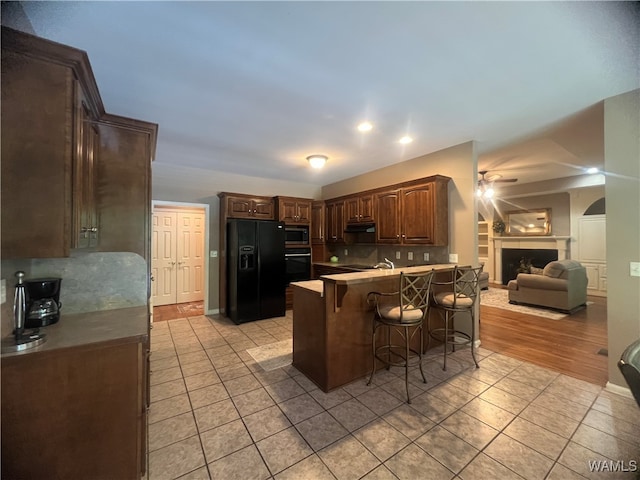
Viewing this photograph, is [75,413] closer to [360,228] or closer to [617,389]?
[617,389]

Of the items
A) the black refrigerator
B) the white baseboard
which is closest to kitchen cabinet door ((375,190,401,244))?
the black refrigerator

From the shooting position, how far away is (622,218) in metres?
2.39

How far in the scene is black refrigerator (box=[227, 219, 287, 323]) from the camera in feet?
14.8

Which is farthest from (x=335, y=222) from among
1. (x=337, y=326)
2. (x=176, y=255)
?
(x=176, y=255)

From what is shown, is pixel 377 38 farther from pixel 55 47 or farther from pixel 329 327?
pixel 329 327

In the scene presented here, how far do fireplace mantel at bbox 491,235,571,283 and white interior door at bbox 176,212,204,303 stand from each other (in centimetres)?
845

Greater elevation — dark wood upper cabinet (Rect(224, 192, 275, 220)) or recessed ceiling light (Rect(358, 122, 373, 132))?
recessed ceiling light (Rect(358, 122, 373, 132))

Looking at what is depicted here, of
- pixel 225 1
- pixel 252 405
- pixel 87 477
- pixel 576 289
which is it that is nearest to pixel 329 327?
pixel 252 405

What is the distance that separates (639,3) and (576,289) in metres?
5.26

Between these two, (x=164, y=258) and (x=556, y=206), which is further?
(x=556, y=206)

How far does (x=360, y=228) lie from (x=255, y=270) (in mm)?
2146

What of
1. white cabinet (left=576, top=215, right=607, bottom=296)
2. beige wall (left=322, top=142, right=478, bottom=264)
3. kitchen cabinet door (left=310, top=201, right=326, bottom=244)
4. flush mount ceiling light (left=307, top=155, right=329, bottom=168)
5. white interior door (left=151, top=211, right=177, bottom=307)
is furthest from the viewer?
white cabinet (left=576, top=215, right=607, bottom=296)

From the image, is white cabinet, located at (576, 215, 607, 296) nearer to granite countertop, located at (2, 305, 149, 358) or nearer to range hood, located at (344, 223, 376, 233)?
range hood, located at (344, 223, 376, 233)

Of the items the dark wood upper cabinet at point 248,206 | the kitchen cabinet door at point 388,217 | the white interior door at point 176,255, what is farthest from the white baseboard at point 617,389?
the white interior door at point 176,255
